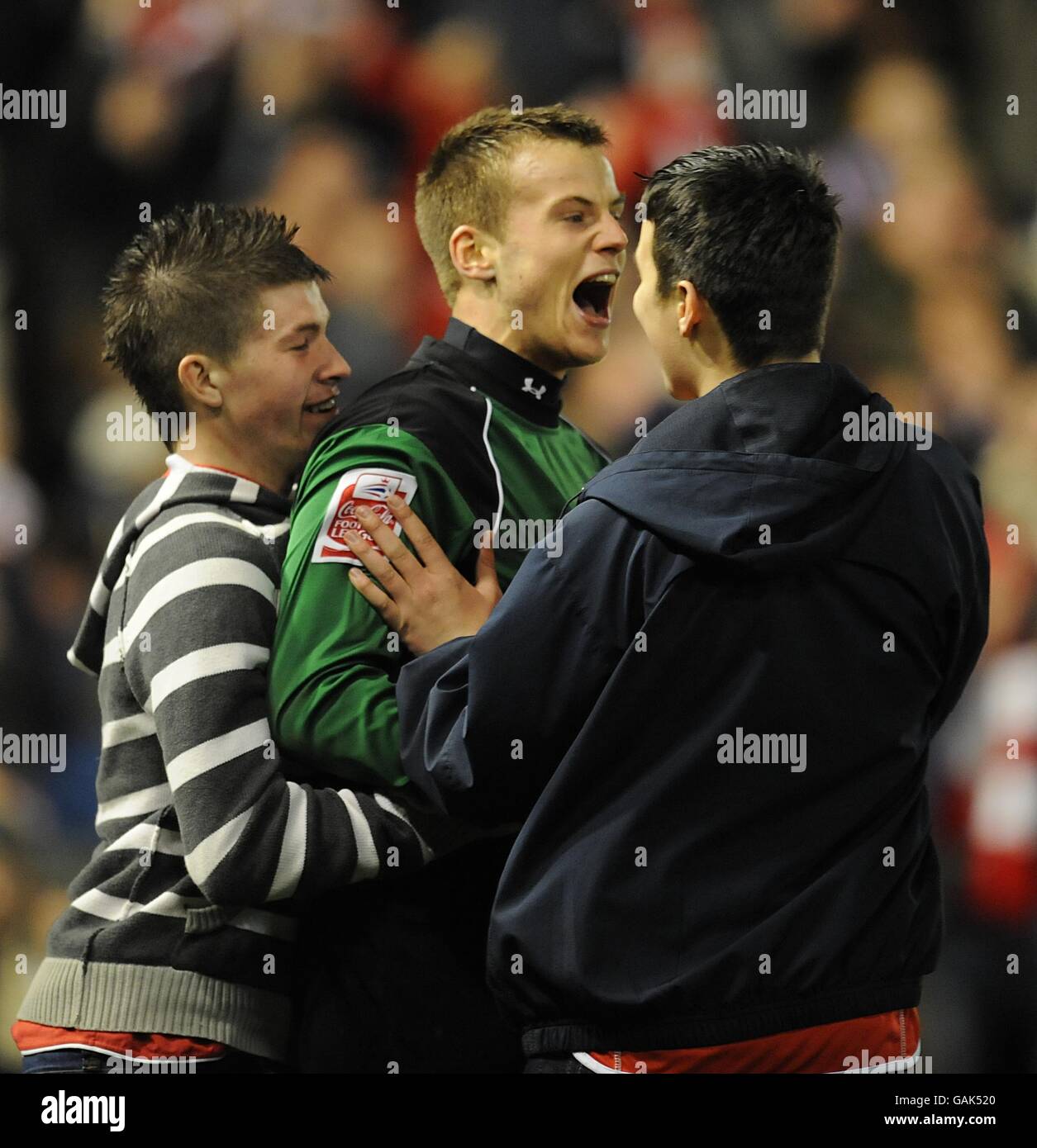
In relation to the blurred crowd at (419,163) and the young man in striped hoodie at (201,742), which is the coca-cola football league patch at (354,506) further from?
the blurred crowd at (419,163)

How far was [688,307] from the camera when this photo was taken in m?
1.33

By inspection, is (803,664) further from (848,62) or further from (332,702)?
(848,62)

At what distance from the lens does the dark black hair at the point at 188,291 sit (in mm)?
1621

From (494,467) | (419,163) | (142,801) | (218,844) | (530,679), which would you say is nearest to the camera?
(530,679)

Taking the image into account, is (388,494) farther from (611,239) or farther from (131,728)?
(611,239)

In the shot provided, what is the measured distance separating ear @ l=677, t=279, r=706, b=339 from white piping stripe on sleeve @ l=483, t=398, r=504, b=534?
33cm

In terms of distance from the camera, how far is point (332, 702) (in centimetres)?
142

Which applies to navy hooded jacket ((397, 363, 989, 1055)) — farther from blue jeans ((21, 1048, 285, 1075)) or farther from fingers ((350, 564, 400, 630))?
blue jeans ((21, 1048, 285, 1075))

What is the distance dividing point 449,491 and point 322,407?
22cm

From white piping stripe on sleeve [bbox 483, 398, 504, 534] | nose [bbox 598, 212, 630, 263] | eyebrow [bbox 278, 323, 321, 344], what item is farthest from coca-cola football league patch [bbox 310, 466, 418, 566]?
nose [bbox 598, 212, 630, 263]

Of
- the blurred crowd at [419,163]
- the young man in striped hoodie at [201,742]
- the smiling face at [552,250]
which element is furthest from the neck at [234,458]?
the blurred crowd at [419,163]

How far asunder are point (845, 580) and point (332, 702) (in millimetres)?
486

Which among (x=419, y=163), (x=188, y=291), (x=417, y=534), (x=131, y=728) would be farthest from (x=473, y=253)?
(x=419, y=163)
